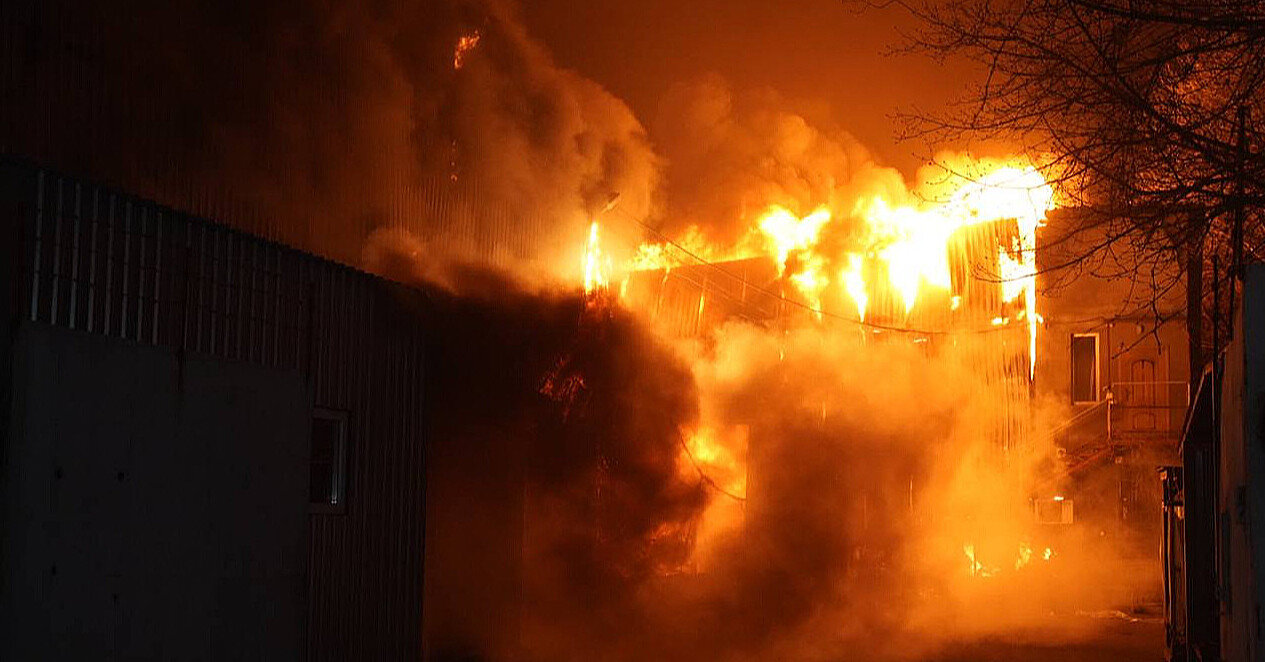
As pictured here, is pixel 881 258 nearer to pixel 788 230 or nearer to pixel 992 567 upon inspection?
pixel 788 230

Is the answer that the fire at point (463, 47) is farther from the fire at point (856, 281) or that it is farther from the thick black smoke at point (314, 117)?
the fire at point (856, 281)

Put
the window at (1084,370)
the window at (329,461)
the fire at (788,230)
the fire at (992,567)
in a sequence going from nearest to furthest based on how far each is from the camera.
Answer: the window at (329,461)
the fire at (992,567)
the window at (1084,370)
the fire at (788,230)

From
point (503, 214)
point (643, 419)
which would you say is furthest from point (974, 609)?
point (503, 214)

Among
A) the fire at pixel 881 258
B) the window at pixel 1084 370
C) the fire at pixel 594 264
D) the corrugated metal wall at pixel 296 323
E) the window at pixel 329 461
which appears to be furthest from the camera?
the window at pixel 1084 370

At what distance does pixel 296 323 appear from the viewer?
34.9ft

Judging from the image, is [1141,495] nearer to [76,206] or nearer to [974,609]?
[974,609]

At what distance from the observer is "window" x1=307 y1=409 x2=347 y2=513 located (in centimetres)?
1110

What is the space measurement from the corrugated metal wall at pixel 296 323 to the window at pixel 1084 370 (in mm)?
23369

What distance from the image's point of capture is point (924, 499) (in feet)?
90.2

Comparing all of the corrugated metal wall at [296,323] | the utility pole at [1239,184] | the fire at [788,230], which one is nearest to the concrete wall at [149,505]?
the corrugated metal wall at [296,323]

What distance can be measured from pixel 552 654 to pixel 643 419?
4916 mm

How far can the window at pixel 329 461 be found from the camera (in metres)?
11.1

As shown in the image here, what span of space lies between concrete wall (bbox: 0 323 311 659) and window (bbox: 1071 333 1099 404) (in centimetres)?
2549

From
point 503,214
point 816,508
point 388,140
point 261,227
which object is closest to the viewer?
point 261,227
